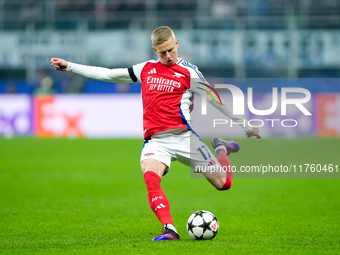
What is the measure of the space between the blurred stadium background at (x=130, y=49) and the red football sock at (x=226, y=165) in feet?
52.0

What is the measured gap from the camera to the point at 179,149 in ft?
23.0

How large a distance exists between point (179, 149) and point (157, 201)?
706 millimetres

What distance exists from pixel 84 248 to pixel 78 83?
65.3 ft

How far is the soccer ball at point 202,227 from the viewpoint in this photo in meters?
6.72

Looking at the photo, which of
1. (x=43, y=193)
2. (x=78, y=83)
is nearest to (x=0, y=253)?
(x=43, y=193)

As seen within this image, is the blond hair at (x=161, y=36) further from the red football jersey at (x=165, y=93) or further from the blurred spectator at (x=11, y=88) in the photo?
the blurred spectator at (x=11, y=88)

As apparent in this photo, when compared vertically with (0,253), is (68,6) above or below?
above

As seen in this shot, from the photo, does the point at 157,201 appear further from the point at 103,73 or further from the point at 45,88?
the point at 45,88

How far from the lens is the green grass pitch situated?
647 centimetres

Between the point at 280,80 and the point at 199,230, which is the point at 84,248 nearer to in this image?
the point at 199,230

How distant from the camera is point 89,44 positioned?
25.5 meters

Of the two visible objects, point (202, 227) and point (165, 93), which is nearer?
point (202, 227)

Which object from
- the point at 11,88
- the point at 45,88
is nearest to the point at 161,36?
the point at 45,88

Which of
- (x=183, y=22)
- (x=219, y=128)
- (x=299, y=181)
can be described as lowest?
(x=299, y=181)
